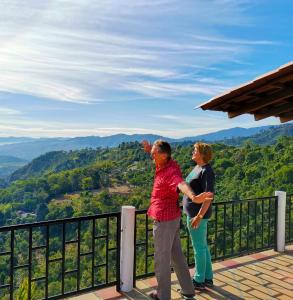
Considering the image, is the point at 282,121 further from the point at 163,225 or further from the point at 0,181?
the point at 0,181

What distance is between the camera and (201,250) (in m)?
3.55

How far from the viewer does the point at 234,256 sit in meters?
4.84

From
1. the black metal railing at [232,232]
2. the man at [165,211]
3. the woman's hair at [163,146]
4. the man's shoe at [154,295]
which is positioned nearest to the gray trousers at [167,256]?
the man at [165,211]

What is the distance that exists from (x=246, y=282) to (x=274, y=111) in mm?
1854

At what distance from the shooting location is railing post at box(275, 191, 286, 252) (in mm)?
5098

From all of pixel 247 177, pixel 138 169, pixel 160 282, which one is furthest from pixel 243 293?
pixel 138 169

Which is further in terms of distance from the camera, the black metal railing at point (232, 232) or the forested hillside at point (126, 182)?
the forested hillside at point (126, 182)

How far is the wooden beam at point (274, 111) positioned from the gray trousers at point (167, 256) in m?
1.69

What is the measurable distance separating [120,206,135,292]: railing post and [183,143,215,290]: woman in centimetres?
60

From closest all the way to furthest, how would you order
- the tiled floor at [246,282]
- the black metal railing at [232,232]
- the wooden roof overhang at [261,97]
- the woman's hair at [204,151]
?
the wooden roof overhang at [261,97] < the woman's hair at [204,151] < the tiled floor at [246,282] < the black metal railing at [232,232]

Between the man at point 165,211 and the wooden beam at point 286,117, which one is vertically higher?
the wooden beam at point 286,117

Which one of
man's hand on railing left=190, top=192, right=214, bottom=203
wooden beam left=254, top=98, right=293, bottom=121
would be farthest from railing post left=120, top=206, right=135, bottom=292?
wooden beam left=254, top=98, right=293, bottom=121

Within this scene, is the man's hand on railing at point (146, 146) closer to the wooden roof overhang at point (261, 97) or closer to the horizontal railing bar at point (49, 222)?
the wooden roof overhang at point (261, 97)

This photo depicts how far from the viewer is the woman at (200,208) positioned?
3.26 metres
